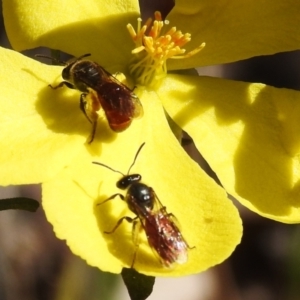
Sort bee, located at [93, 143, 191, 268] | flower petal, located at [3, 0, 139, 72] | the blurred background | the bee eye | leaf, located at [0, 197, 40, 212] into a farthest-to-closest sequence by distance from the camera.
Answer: the blurred background < flower petal, located at [3, 0, 139, 72] < the bee eye < leaf, located at [0, 197, 40, 212] < bee, located at [93, 143, 191, 268]

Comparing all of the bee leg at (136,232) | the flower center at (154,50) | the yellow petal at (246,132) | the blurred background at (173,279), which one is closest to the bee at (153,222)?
the bee leg at (136,232)

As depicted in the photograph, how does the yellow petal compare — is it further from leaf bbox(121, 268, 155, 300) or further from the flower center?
leaf bbox(121, 268, 155, 300)

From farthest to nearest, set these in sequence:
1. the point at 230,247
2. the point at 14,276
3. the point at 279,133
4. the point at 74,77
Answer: the point at 14,276
the point at 279,133
the point at 74,77
the point at 230,247

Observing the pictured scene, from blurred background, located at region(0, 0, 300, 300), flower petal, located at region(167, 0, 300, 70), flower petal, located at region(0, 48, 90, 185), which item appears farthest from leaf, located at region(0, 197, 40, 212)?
blurred background, located at region(0, 0, 300, 300)

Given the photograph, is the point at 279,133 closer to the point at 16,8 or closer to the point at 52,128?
the point at 52,128

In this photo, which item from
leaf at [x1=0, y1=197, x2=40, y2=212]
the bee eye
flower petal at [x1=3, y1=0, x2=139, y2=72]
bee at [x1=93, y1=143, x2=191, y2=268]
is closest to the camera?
bee at [x1=93, y1=143, x2=191, y2=268]

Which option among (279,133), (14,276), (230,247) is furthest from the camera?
(14,276)

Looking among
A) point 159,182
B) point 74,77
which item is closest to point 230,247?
point 159,182

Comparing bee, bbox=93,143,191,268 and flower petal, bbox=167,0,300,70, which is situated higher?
flower petal, bbox=167,0,300,70
